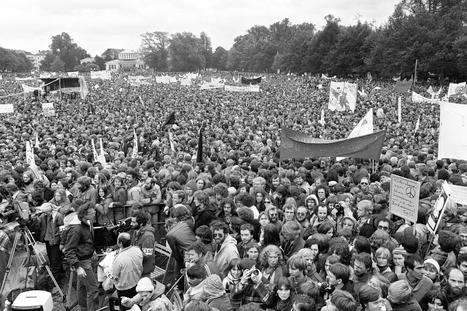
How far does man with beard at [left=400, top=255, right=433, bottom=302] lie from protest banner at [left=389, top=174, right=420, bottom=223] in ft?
3.61

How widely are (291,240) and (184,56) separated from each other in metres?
138

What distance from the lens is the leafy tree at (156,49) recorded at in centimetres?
14912

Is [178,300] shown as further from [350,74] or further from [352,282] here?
[350,74]

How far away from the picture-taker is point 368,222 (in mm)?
6469

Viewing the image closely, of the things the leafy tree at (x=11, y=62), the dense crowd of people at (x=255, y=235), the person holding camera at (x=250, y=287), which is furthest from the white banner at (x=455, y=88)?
the leafy tree at (x=11, y=62)

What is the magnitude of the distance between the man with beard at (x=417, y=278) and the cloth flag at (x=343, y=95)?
16462mm

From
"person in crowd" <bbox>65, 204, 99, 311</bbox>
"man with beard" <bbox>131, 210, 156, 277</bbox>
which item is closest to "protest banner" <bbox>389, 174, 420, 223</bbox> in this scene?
"man with beard" <bbox>131, 210, 156, 277</bbox>

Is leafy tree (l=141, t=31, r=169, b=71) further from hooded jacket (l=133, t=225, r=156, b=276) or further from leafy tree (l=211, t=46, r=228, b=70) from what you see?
hooded jacket (l=133, t=225, r=156, b=276)

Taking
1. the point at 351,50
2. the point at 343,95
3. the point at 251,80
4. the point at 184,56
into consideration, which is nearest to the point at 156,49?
the point at 184,56

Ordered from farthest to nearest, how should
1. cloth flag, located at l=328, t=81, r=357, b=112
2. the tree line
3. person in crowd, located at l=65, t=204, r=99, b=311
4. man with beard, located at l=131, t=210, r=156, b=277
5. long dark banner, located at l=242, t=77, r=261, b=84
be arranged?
the tree line
long dark banner, located at l=242, t=77, r=261, b=84
cloth flag, located at l=328, t=81, r=357, b=112
person in crowd, located at l=65, t=204, r=99, b=311
man with beard, located at l=131, t=210, r=156, b=277

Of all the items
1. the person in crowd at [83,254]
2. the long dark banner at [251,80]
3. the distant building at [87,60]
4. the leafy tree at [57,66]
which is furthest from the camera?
the distant building at [87,60]

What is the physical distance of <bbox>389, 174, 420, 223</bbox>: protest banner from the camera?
610 centimetres

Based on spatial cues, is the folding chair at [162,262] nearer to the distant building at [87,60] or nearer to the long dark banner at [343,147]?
the long dark banner at [343,147]

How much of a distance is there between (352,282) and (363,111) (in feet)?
72.5
